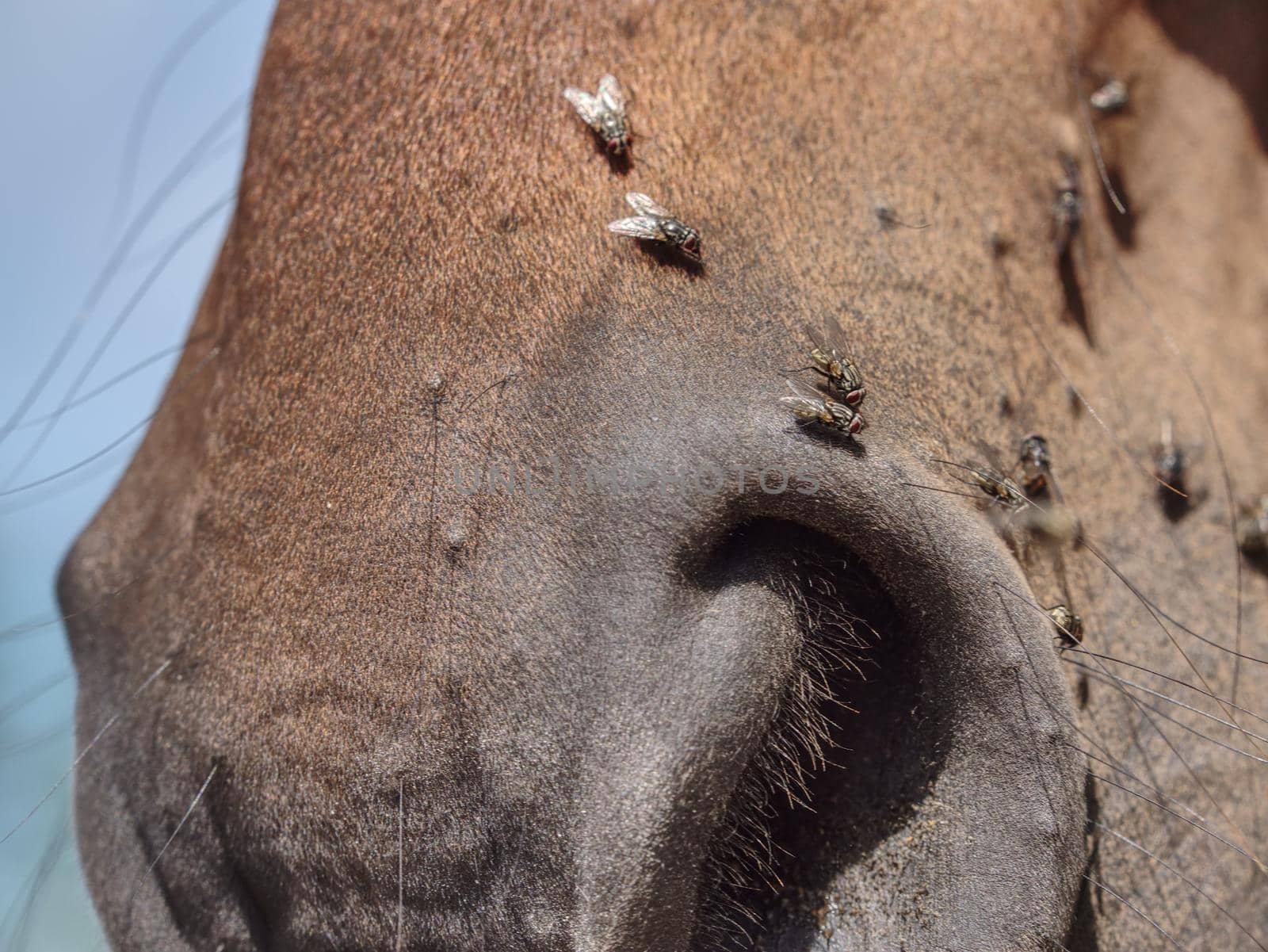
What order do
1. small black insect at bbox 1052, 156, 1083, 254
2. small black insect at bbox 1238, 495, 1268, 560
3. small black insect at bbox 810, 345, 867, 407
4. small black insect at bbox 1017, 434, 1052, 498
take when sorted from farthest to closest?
small black insect at bbox 1238, 495, 1268, 560 → small black insect at bbox 1052, 156, 1083, 254 → small black insect at bbox 1017, 434, 1052, 498 → small black insect at bbox 810, 345, 867, 407

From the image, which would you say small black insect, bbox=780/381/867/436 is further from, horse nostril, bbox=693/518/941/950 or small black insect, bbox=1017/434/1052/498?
small black insect, bbox=1017/434/1052/498

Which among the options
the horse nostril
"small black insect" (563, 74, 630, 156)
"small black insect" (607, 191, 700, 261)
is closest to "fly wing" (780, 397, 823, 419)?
the horse nostril

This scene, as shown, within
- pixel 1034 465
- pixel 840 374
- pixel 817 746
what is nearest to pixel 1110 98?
pixel 1034 465

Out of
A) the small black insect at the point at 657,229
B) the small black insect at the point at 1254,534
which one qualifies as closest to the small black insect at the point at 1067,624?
the small black insect at the point at 1254,534

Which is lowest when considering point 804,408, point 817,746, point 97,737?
point 97,737

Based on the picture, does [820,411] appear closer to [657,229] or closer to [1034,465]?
[657,229]

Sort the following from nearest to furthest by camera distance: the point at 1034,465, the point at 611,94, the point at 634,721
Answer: the point at 634,721, the point at 611,94, the point at 1034,465
